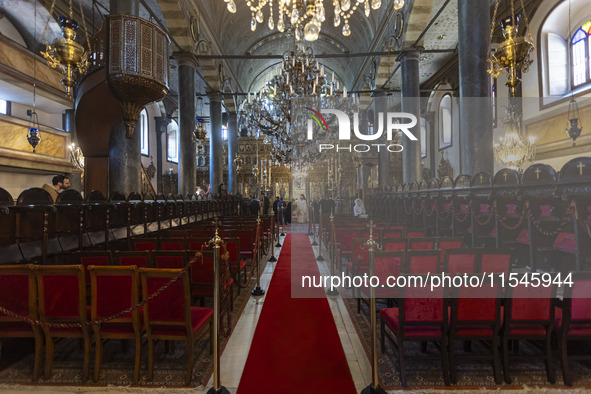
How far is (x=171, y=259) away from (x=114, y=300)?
2.53ft

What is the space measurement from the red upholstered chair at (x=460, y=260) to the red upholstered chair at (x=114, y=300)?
259 centimetres

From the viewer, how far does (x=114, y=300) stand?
239 centimetres

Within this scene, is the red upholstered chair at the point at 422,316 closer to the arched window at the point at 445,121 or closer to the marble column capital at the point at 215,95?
the marble column capital at the point at 215,95

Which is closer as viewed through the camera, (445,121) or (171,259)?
(171,259)

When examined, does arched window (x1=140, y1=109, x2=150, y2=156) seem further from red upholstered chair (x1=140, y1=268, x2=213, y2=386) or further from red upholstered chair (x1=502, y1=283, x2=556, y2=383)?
red upholstered chair (x1=502, y1=283, x2=556, y2=383)

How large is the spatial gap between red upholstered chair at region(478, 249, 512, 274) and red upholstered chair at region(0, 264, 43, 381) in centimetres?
365

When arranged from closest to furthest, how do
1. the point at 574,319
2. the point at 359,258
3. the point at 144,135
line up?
the point at 574,319 → the point at 359,258 → the point at 144,135

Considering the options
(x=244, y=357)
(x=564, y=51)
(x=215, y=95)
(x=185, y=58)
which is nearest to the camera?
(x=244, y=357)

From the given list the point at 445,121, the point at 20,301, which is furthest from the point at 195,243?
the point at 445,121

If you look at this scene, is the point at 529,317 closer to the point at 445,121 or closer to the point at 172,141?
the point at 445,121

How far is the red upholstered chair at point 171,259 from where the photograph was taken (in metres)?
3.12

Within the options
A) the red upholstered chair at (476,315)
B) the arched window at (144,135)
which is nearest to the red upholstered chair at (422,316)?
the red upholstered chair at (476,315)

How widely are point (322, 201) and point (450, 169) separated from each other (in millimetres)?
9861

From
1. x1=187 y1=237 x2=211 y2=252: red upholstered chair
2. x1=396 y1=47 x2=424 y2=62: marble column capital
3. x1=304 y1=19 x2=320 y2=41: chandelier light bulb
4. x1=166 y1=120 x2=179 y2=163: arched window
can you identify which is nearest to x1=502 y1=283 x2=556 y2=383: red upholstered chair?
x1=187 y1=237 x2=211 y2=252: red upholstered chair
